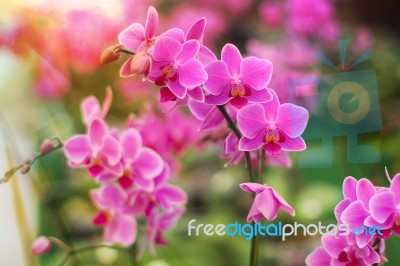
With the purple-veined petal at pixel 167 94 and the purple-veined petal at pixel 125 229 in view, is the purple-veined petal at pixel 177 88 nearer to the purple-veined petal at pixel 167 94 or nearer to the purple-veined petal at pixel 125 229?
the purple-veined petal at pixel 167 94

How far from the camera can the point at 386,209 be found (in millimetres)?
642

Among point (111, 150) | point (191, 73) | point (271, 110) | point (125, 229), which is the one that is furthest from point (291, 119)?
point (125, 229)

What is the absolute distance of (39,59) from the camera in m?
0.99

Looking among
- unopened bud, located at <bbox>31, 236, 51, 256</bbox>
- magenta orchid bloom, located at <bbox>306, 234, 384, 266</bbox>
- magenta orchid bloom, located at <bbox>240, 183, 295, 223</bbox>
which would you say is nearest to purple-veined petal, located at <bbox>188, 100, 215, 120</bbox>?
magenta orchid bloom, located at <bbox>240, 183, 295, 223</bbox>

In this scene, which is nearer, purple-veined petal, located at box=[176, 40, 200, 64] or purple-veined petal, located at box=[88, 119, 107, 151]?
purple-veined petal, located at box=[176, 40, 200, 64]

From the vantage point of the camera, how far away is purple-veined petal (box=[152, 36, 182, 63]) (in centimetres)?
62

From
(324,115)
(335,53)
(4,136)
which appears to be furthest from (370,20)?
(4,136)

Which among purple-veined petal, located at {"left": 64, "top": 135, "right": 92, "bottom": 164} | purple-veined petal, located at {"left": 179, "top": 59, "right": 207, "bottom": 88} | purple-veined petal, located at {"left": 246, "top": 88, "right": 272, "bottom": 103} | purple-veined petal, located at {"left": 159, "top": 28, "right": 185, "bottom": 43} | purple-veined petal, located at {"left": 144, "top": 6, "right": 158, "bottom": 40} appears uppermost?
purple-veined petal, located at {"left": 144, "top": 6, "right": 158, "bottom": 40}

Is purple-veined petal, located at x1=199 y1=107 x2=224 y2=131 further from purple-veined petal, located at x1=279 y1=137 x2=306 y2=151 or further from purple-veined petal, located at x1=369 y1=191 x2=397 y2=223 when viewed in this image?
purple-veined petal, located at x1=369 y1=191 x2=397 y2=223

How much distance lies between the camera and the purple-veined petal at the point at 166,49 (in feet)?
2.04

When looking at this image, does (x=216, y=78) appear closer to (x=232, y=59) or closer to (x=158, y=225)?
(x=232, y=59)

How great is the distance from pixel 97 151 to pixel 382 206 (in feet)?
1.16

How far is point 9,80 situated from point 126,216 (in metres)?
0.33

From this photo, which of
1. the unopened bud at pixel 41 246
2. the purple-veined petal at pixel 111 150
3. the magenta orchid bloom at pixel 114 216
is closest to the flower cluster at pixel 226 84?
the purple-veined petal at pixel 111 150
